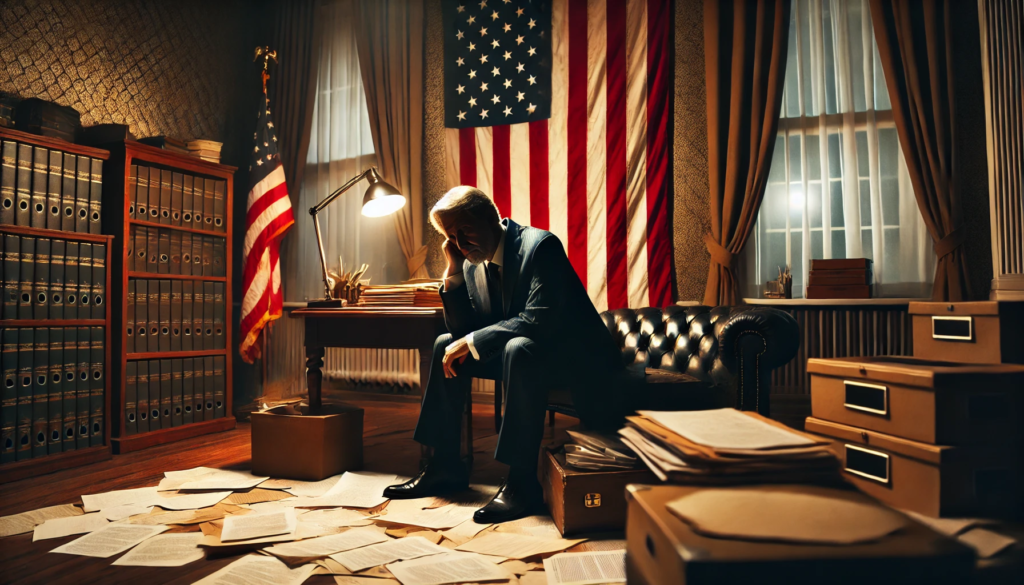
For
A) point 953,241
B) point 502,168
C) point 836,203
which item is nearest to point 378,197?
point 502,168

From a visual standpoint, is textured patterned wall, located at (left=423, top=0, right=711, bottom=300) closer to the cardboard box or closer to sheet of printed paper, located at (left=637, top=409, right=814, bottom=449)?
the cardboard box

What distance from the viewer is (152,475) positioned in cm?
258

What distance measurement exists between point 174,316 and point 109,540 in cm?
196

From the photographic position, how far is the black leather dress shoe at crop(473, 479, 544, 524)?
6.24ft

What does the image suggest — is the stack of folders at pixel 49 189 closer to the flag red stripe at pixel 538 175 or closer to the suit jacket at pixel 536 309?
the suit jacket at pixel 536 309

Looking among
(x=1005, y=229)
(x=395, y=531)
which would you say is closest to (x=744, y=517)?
(x=395, y=531)

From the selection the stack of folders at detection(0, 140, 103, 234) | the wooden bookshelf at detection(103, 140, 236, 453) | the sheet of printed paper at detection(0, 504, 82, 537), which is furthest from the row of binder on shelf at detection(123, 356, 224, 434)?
the sheet of printed paper at detection(0, 504, 82, 537)

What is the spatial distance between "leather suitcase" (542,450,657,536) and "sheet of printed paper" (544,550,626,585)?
15cm

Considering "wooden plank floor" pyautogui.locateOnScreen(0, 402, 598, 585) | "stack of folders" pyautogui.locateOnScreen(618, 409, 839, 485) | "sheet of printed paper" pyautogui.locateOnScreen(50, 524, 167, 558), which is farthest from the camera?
"sheet of printed paper" pyautogui.locateOnScreen(50, 524, 167, 558)

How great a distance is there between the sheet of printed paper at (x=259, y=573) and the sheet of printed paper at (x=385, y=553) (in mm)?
99

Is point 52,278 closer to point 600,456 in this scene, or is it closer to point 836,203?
point 600,456

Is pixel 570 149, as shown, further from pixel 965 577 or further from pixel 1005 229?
pixel 965 577

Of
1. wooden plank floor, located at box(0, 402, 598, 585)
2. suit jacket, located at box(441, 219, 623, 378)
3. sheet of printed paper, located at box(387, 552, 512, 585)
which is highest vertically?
suit jacket, located at box(441, 219, 623, 378)

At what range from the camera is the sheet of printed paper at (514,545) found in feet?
5.41
